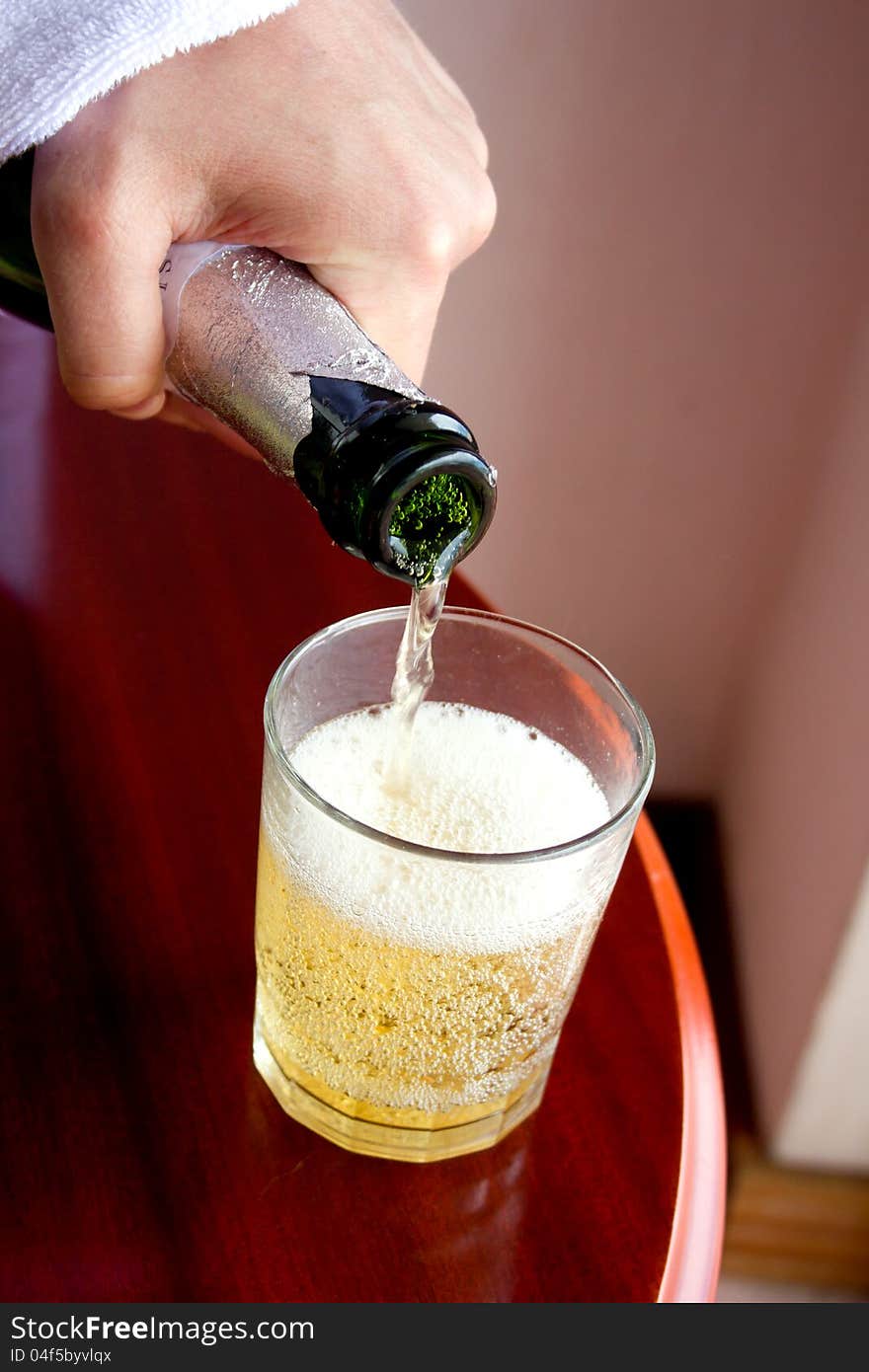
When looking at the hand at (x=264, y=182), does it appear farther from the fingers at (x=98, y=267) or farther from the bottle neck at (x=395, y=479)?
the bottle neck at (x=395, y=479)

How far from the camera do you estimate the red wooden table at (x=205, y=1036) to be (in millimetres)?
483

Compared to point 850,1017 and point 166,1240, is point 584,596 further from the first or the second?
point 166,1240

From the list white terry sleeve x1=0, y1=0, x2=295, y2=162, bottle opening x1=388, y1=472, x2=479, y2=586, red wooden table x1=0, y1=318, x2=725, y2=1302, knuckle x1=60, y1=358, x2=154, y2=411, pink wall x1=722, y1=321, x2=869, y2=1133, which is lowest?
pink wall x1=722, y1=321, x2=869, y2=1133

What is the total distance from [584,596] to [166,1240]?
1084mm

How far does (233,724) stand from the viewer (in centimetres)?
70

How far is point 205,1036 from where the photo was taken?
0.55 m

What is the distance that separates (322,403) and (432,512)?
6 cm

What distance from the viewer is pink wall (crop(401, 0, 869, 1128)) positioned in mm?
1144

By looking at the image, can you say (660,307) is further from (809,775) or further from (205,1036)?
(205,1036)

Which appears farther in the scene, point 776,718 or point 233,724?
point 776,718

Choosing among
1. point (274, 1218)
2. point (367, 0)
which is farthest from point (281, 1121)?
point (367, 0)

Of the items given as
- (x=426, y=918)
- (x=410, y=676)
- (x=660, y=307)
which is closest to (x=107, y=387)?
(x=410, y=676)

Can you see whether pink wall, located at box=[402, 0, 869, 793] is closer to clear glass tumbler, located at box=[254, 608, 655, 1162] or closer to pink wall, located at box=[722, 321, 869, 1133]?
pink wall, located at box=[722, 321, 869, 1133]

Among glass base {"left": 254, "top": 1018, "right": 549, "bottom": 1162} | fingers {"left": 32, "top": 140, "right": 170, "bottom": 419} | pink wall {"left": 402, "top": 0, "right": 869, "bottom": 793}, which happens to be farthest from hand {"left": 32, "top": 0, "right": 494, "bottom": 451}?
pink wall {"left": 402, "top": 0, "right": 869, "bottom": 793}
